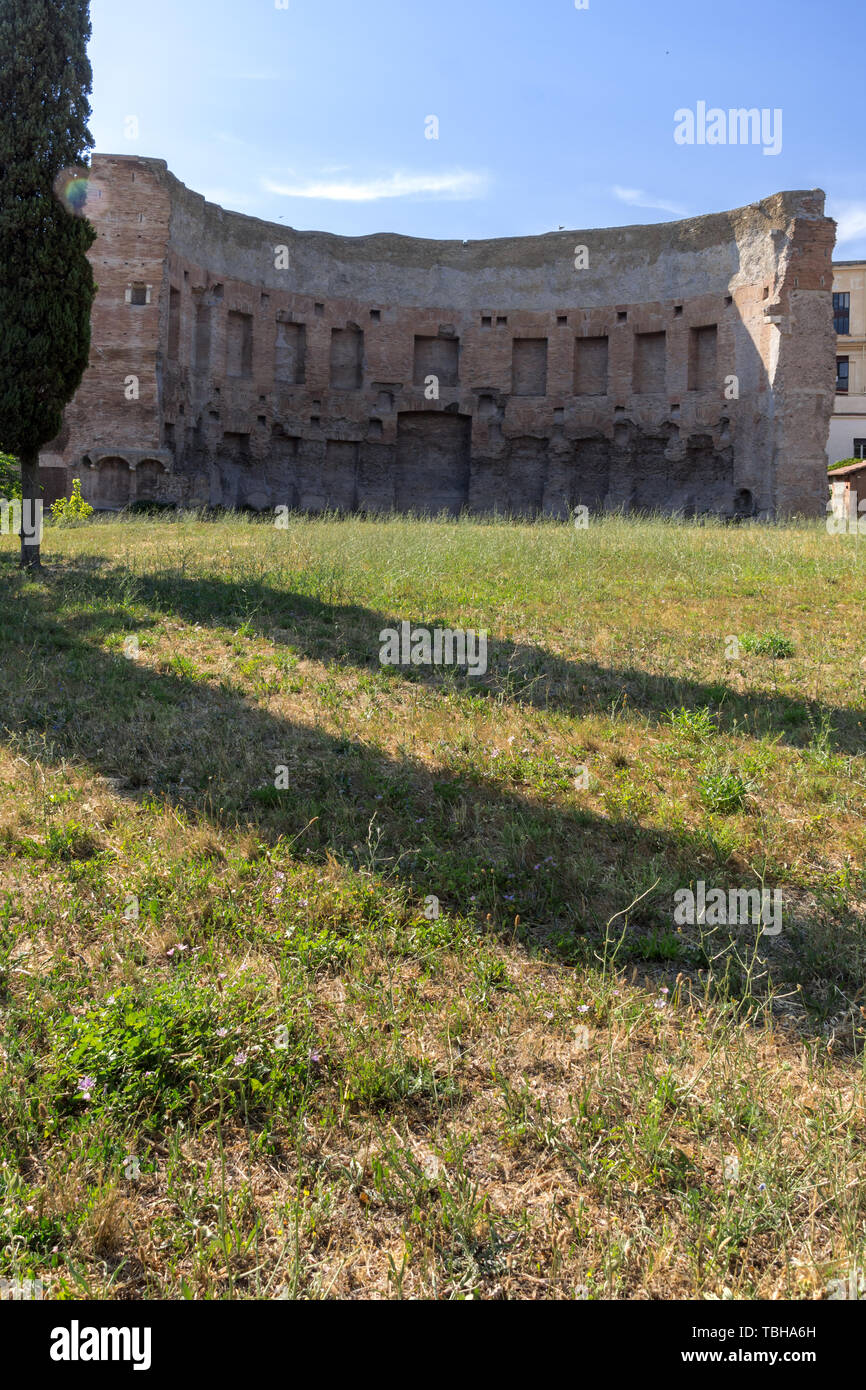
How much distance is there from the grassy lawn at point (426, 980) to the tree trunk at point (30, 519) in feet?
15.4

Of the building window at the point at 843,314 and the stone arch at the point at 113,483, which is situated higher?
the building window at the point at 843,314

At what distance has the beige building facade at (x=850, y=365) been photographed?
45.2 metres

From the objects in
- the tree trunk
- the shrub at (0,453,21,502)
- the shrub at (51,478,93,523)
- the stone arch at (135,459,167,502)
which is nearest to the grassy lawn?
the tree trunk

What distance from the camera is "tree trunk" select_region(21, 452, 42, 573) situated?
38.1 ft

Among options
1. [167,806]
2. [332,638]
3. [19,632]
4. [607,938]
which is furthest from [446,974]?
[19,632]

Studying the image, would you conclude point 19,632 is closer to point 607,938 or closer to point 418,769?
point 418,769

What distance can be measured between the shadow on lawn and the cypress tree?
18.0 feet

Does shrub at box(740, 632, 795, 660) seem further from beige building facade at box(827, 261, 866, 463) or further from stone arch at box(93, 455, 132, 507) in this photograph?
beige building facade at box(827, 261, 866, 463)

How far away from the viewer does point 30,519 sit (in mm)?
11688

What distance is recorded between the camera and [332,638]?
8.45m

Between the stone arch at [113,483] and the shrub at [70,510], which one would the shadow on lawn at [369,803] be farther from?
the stone arch at [113,483]

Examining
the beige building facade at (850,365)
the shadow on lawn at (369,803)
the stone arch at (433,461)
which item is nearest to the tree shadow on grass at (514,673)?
the shadow on lawn at (369,803)

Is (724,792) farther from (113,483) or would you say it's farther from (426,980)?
(113,483)
